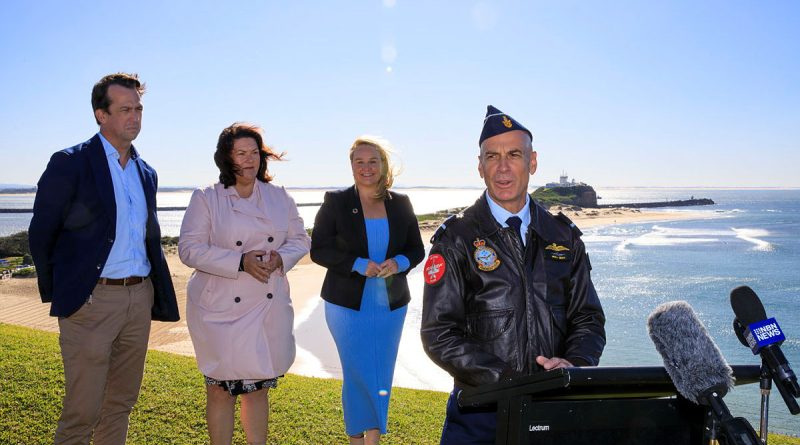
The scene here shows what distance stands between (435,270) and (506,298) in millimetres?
305

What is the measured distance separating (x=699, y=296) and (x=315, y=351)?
17046mm

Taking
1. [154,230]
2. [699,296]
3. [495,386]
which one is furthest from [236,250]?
[699,296]

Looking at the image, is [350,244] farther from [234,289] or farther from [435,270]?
[435,270]

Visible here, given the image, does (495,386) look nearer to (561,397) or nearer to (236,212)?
(561,397)

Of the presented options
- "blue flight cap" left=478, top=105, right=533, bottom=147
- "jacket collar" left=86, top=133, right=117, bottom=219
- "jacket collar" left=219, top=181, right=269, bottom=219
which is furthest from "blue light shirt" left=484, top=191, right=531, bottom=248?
"jacket collar" left=86, top=133, right=117, bottom=219

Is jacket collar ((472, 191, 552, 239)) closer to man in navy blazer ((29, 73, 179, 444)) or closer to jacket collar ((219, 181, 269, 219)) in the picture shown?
jacket collar ((219, 181, 269, 219))

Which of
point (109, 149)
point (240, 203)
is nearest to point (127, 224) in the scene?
point (109, 149)

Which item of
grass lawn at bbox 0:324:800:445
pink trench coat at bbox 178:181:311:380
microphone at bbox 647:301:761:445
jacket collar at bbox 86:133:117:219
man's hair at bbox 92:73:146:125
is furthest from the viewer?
grass lawn at bbox 0:324:800:445

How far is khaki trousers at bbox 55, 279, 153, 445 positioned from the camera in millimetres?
3389

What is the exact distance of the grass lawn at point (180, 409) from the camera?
16.3 feet

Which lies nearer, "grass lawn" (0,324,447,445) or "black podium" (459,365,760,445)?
"black podium" (459,365,760,445)

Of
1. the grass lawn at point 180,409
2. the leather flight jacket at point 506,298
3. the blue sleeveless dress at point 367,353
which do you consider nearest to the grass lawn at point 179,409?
the grass lawn at point 180,409

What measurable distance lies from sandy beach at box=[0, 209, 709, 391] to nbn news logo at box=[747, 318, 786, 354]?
361 inches

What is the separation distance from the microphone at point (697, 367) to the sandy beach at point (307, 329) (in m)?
9.22
